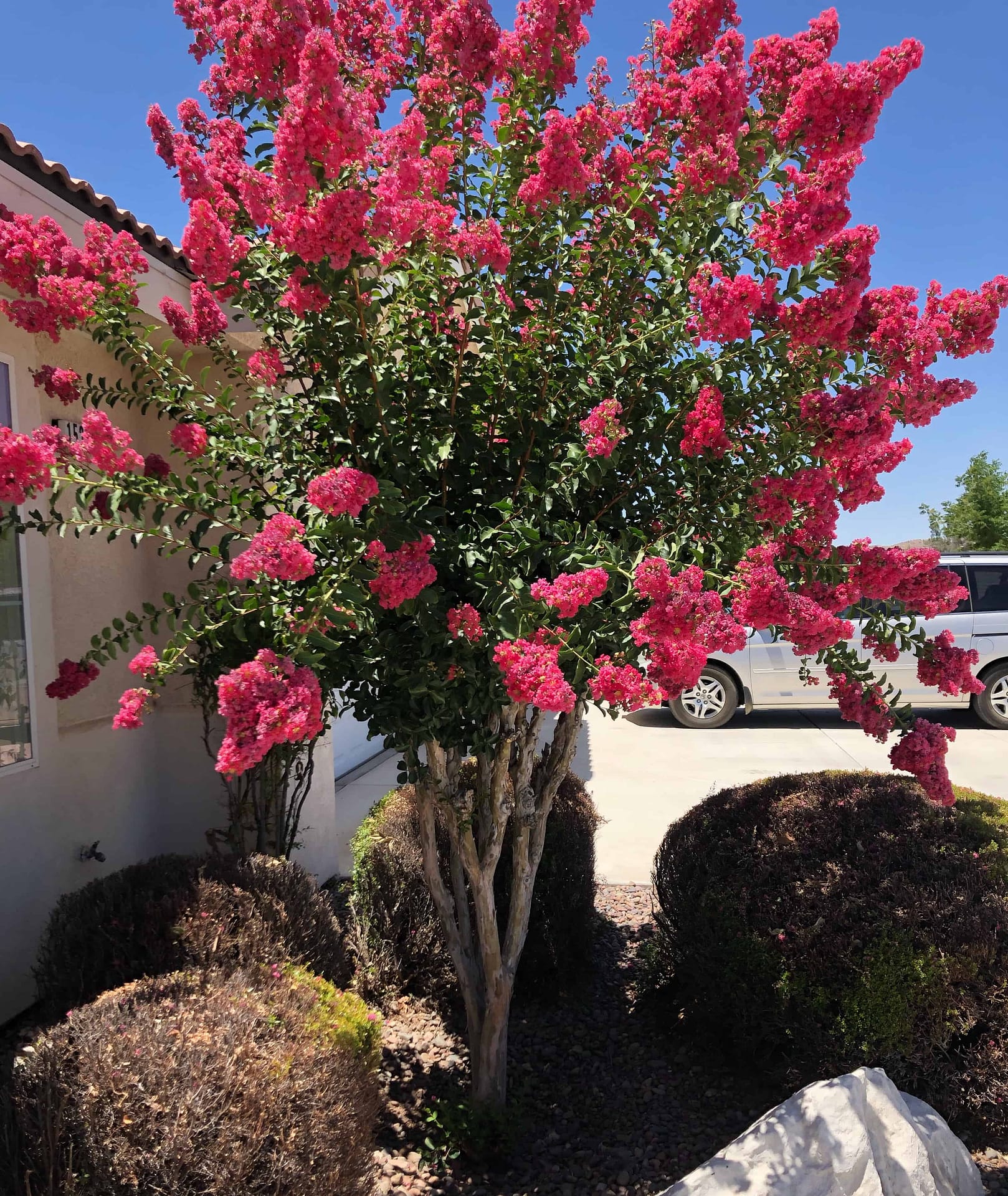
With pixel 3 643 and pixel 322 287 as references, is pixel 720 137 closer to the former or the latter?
pixel 322 287

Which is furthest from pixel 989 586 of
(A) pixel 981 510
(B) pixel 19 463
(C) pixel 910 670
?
(A) pixel 981 510

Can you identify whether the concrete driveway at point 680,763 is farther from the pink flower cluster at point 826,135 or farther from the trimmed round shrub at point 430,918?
the pink flower cluster at point 826,135

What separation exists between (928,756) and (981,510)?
1312 inches

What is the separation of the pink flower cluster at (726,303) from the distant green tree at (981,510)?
31.5 m

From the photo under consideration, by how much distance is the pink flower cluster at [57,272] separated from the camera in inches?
92.9

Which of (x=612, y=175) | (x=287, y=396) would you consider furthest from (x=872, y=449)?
(x=287, y=396)

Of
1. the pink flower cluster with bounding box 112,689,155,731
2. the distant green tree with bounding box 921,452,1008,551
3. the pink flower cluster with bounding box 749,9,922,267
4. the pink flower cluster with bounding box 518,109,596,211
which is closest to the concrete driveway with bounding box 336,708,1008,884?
the pink flower cluster with bounding box 112,689,155,731

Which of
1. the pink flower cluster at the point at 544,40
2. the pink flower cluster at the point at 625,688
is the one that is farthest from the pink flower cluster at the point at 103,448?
the pink flower cluster at the point at 544,40

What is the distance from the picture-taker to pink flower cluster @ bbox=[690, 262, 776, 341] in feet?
7.34

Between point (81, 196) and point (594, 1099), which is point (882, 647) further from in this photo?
point (81, 196)

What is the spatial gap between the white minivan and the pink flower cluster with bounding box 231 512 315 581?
874cm

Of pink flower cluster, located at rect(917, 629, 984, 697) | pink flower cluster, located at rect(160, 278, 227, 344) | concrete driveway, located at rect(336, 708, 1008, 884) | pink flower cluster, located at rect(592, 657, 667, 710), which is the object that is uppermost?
pink flower cluster, located at rect(160, 278, 227, 344)

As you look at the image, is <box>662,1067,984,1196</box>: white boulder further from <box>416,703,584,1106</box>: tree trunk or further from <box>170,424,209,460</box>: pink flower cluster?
<box>170,424,209,460</box>: pink flower cluster

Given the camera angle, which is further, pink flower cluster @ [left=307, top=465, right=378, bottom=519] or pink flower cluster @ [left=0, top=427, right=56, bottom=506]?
pink flower cluster @ [left=0, top=427, right=56, bottom=506]
